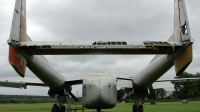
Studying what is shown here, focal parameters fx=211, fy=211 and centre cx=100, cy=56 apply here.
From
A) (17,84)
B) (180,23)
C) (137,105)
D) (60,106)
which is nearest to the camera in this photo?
(180,23)

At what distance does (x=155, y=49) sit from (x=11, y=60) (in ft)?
18.7

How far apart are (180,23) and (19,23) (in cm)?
713

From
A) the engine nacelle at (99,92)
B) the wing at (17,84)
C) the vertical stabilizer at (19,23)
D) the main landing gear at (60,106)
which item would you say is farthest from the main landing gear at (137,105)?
the vertical stabilizer at (19,23)

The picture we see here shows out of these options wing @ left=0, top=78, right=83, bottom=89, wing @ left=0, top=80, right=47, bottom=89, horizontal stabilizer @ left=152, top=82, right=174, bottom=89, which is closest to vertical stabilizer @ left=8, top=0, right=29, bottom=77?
wing @ left=0, top=78, right=83, bottom=89

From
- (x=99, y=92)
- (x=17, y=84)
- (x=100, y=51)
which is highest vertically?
(x=100, y=51)

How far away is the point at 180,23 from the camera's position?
→ 9.45 m

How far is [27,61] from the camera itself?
9609 millimetres

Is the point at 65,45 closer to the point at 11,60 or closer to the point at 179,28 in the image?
the point at 11,60

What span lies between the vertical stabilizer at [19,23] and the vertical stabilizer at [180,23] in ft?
22.6

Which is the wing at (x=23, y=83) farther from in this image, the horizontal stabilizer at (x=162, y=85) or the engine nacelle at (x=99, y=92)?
the engine nacelle at (x=99, y=92)

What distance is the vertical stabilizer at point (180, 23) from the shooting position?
345 inches

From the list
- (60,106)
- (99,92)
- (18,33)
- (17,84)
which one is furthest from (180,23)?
(17,84)

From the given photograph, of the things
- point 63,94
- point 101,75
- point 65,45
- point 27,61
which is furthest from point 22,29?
point 63,94

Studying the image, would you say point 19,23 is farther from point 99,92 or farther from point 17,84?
point 17,84
